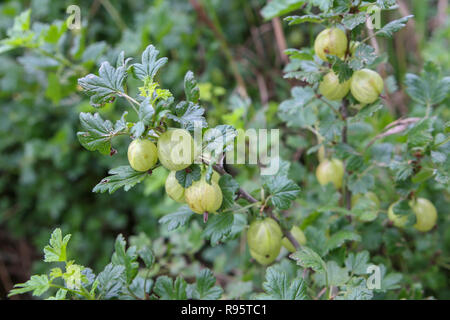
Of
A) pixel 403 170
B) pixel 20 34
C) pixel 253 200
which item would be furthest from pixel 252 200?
pixel 20 34

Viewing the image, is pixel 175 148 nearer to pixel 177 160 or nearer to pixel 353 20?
pixel 177 160

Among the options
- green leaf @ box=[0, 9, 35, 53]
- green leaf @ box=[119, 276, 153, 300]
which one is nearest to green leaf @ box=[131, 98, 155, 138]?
green leaf @ box=[119, 276, 153, 300]

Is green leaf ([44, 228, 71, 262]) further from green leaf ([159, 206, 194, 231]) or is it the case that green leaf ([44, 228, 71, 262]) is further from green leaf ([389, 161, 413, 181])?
green leaf ([389, 161, 413, 181])

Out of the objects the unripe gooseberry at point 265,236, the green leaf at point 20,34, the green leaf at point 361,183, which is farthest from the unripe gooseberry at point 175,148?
the green leaf at point 20,34

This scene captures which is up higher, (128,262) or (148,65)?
(148,65)

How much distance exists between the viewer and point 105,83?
2.10 ft

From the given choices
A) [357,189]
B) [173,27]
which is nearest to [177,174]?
[357,189]

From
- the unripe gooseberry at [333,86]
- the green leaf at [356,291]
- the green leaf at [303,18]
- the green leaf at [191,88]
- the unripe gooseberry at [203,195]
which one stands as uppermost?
the green leaf at [303,18]

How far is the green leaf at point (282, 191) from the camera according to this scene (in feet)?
2.32

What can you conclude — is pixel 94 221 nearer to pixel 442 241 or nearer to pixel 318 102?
pixel 318 102

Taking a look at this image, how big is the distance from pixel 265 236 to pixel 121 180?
11.3 inches

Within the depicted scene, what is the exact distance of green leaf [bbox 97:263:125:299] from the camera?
70cm

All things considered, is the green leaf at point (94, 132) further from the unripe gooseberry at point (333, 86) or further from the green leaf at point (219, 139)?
the unripe gooseberry at point (333, 86)

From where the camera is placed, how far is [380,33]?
0.70 metres
